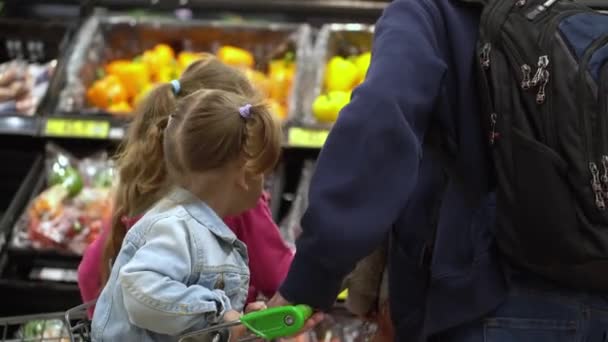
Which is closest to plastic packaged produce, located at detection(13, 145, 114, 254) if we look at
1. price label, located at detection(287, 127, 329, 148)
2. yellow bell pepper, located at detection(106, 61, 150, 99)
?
yellow bell pepper, located at detection(106, 61, 150, 99)

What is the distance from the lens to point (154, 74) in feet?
11.9

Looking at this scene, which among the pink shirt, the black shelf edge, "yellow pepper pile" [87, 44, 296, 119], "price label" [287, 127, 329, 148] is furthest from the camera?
"yellow pepper pile" [87, 44, 296, 119]

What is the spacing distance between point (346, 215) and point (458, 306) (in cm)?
29

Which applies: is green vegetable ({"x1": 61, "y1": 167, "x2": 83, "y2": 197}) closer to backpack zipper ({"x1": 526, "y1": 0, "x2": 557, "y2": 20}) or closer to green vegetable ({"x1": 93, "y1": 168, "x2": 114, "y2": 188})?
green vegetable ({"x1": 93, "y1": 168, "x2": 114, "y2": 188})

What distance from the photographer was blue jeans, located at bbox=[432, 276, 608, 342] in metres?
1.50

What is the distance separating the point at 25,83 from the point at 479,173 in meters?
2.48

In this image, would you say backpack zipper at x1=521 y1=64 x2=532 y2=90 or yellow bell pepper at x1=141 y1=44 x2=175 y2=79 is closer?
backpack zipper at x1=521 y1=64 x2=532 y2=90

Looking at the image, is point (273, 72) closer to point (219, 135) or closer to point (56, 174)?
point (56, 174)

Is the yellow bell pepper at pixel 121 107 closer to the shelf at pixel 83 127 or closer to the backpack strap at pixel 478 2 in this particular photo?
the shelf at pixel 83 127

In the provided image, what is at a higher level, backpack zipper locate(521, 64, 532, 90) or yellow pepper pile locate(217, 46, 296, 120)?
backpack zipper locate(521, 64, 532, 90)

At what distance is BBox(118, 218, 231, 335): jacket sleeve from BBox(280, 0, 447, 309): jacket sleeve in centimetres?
16

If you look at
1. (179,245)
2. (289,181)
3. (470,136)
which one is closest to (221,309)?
(179,245)

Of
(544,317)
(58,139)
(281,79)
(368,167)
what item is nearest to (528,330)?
(544,317)

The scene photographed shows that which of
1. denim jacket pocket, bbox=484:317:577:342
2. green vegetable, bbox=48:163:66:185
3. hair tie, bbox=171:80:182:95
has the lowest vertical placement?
green vegetable, bbox=48:163:66:185
